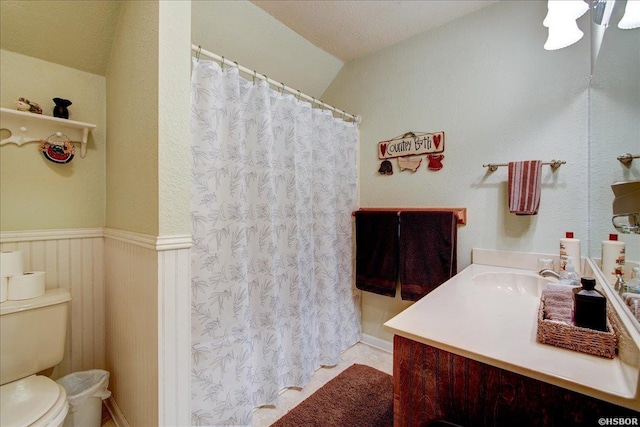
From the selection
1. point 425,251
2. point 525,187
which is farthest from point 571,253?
point 425,251

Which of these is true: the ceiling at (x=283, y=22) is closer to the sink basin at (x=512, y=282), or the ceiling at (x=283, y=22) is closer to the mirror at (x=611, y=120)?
the mirror at (x=611, y=120)

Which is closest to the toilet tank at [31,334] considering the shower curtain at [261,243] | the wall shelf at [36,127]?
the shower curtain at [261,243]

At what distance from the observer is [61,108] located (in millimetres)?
1465

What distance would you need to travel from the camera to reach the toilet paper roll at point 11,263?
4.04 feet

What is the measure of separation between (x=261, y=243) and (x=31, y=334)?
1.12 metres

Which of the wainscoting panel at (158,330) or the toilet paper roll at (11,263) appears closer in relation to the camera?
the wainscoting panel at (158,330)

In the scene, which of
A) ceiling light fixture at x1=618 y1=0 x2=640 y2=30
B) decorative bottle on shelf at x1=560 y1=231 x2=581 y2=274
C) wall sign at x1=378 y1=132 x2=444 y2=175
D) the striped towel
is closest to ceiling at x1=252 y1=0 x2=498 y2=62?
wall sign at x1=378 y1=132 x2=444 y2=175

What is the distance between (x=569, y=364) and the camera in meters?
0.63

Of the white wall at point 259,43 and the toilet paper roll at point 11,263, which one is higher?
the white wall at point 259,43

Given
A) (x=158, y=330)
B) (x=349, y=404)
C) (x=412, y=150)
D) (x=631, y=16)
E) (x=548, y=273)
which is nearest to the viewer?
(x=631, y=16)

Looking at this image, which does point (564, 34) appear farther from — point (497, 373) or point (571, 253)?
point (497, 373)

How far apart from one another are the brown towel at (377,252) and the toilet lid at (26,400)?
1797 mm

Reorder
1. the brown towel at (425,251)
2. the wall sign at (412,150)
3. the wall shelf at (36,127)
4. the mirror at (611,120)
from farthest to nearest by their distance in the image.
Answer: the wall sign at (412,150) → the brown towel at (425,251) → the wall shelf at (36,127) → the mirror at (611,120)

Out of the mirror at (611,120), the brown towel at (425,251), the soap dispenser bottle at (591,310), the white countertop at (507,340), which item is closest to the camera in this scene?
the white countertop at (507,340)
